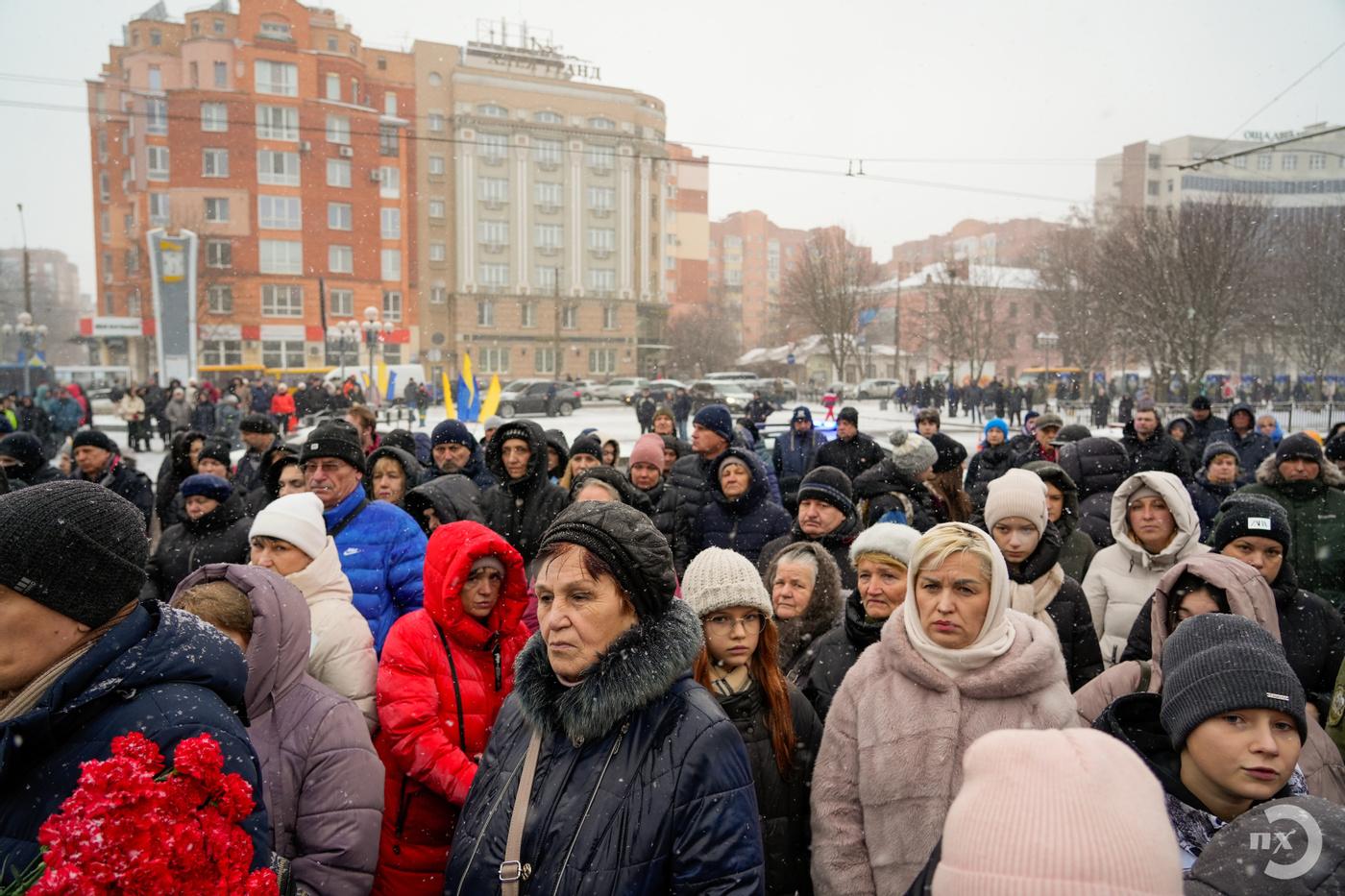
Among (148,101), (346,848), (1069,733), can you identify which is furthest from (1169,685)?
(148,101)

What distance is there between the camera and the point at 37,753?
5.31 feet

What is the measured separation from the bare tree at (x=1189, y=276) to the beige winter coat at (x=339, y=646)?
27.3 meters

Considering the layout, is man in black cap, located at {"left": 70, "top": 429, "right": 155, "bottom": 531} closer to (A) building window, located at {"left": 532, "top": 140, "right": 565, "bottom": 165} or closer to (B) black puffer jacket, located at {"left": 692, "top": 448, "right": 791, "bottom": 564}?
(B) black puffer jacket, located at {"left": 692, "top": 448, "right": 791, "bottom": 564}

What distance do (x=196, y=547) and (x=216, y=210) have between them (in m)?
59.8

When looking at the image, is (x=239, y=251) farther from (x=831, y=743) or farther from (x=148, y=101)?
(x=831, y=743)

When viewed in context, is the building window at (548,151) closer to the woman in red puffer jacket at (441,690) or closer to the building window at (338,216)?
the building window at (338,216)

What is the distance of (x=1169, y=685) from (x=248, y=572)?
2.63 m

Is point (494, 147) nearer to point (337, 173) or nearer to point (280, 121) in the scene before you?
point (337, 173)

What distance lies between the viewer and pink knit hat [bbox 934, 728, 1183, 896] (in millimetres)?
1124

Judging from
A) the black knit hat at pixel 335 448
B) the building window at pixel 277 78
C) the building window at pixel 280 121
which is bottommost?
the black knit hat at pixel 335 448

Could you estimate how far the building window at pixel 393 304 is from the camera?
61625 mm

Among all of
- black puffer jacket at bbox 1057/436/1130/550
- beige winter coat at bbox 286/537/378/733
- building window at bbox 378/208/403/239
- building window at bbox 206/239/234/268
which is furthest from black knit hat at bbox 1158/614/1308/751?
building window at bbox 378/208/403/239

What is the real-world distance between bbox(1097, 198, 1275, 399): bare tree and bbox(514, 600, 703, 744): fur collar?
27.6 meters

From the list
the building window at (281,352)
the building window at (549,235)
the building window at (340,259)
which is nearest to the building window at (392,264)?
the building window at (340,259)
